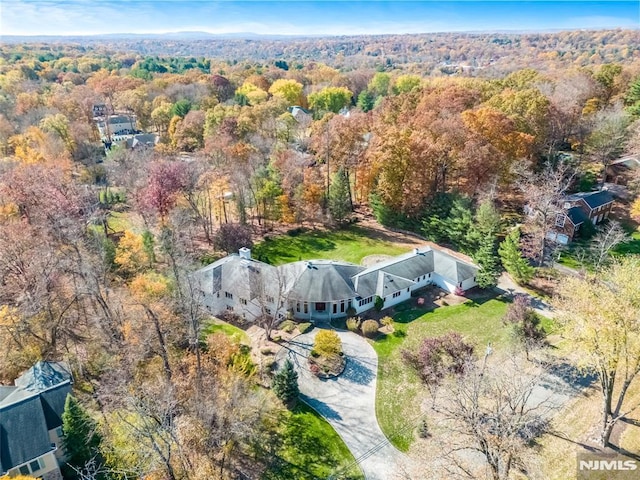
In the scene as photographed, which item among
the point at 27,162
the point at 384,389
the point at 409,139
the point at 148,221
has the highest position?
the point at 409,139

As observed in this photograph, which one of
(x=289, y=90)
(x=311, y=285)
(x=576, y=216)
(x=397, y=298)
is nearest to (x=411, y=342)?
(x=397, y=298)

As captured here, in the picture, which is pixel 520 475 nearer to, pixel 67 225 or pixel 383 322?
pixel 383 322

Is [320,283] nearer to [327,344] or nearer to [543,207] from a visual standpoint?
[327,344]

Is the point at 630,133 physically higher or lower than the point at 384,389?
higher

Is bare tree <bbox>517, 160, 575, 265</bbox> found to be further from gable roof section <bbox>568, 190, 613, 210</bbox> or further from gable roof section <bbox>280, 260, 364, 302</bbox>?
gable roof section <bbox>280, 260, 364, 302</bbox>

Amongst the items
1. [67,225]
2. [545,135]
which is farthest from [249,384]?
[545,135]

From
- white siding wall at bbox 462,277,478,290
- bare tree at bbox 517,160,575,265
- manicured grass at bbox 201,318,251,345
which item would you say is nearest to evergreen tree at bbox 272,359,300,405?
manicured grass at bbox 201,318,251,345

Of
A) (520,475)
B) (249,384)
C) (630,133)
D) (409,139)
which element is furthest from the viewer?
(630,133)
